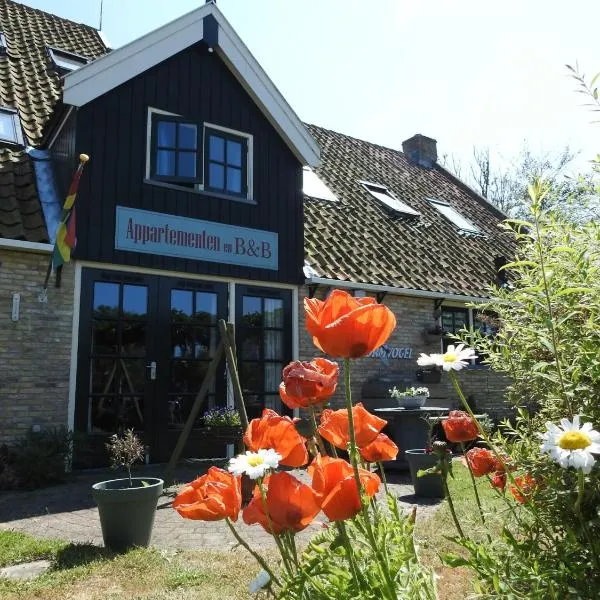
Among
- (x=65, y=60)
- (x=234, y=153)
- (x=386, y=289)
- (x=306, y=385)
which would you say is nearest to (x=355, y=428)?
(x=306, y=385)

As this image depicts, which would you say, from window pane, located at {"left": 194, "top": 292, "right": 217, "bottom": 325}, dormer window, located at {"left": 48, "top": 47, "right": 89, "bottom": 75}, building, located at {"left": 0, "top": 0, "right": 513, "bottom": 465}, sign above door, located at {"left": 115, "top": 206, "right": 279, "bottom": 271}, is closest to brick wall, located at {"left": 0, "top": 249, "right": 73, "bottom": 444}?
building, located at {"left": 0, "top": 0, "right": 513, "bottom": 465}

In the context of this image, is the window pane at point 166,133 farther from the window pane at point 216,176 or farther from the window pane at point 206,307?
the window pane at point 206,307

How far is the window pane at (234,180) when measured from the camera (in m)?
10.1

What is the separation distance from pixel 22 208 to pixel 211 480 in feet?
25.6

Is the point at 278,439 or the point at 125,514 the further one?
the point at 125,514

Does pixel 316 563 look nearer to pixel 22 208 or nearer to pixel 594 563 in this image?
pixel 594 563

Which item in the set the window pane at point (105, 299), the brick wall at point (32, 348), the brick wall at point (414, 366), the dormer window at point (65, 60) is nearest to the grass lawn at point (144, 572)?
the brick wall at point (32, 348)

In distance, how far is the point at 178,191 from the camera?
9.30 metres

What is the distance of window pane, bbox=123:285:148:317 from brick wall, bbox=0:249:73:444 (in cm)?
78

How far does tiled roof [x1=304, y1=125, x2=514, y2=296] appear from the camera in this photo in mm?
11453

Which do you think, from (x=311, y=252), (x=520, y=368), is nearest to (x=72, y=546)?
(x=520, y=368)

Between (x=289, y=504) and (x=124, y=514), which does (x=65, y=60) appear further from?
(x=289, y=504)

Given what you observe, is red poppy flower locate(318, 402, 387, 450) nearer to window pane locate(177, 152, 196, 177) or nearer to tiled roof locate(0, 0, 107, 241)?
tiled roof locate(0, 0, 107, 241)

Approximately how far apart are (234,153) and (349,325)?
926 centimetres
